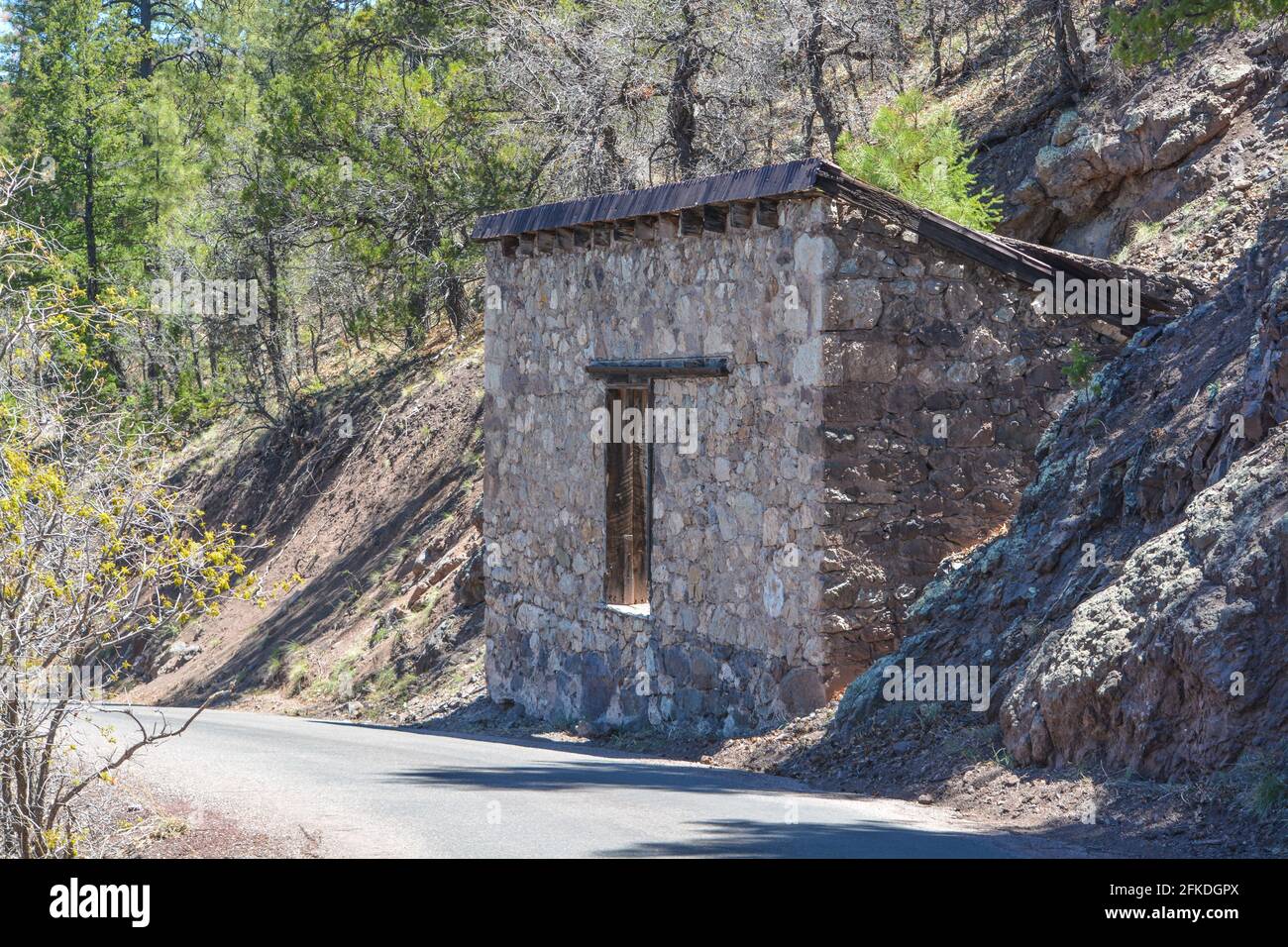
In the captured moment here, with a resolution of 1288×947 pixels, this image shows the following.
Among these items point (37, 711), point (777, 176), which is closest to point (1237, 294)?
point (777, 176)

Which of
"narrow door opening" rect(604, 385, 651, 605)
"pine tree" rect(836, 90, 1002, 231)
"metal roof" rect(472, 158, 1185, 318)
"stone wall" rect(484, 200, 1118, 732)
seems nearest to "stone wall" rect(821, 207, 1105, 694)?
"stone wall" rect(484, 200, 1118, 732)

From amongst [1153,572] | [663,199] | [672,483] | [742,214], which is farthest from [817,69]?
[1153,572]

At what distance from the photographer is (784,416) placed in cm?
1186

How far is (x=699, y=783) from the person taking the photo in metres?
9.79

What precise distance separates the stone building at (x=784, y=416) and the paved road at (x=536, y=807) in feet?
4.90

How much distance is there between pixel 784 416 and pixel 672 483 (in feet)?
5.78

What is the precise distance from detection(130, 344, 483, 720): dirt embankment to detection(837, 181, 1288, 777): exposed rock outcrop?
29.8ft

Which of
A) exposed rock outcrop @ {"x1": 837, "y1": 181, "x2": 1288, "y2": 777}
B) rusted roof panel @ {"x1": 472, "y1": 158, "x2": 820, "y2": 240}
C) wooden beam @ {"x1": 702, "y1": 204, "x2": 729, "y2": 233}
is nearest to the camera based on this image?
exposed rock outcrop @ {"x1": 837, "y1": 181, "x2": 1288, "y2": 777}

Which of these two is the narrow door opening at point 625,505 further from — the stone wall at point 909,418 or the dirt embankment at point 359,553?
the dirt embankment at point 359,553

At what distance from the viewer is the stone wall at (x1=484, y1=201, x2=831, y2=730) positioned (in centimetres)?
1173

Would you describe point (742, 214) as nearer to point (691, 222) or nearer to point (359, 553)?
point (691, 222)

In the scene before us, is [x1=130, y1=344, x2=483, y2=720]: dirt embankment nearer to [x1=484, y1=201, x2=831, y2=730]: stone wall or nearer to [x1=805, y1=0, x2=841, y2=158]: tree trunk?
[x1=484, y1=201, x2=831, y2=730]: stone wall

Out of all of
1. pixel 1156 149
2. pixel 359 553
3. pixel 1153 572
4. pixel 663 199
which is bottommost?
pixel 359 553

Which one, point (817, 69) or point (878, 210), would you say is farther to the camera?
point (817, 69)
